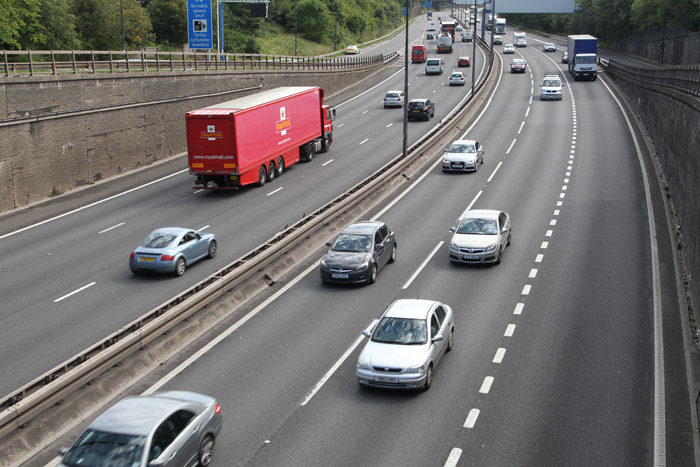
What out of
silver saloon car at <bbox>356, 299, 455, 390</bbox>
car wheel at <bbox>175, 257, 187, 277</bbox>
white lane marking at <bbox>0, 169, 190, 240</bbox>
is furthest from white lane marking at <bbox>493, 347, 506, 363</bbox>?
white lane marking at <bbox>0, 169, 190, 240</bbox>

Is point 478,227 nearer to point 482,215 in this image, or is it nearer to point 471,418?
point 482,215

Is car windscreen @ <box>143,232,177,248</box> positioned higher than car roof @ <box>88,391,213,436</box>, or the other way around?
car roof @ <box>88,391,213,436</box>

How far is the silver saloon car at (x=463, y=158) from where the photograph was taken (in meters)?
39.5

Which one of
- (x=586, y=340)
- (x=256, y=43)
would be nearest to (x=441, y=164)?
(x=586, y=340)

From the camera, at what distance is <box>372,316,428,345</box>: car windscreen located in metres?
16.3

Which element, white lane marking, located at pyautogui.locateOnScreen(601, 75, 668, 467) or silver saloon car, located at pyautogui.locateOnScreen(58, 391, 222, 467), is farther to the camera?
white lane marking, located at pyautogui.locateOnScreen(601, 75, 668, 467)

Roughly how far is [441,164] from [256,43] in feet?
200

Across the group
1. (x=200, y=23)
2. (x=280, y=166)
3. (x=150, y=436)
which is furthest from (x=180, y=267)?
(x=200, y=23)

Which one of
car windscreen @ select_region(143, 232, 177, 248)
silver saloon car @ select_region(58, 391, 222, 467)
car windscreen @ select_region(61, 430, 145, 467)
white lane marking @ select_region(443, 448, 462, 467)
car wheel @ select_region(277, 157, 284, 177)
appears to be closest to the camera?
car windscreen @ select_region(61, 430, 145, 467)

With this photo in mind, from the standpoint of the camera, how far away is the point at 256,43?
97000 mm

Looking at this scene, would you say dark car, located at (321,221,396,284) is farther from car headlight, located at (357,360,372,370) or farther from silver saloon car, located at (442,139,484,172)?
silver saloon car, located at (442,139,484,172)

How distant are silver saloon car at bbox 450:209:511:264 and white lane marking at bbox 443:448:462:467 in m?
11.8

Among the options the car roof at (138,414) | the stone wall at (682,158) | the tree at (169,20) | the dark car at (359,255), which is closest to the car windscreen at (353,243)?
the dark car at (359,255)

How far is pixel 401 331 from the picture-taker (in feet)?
54.5
